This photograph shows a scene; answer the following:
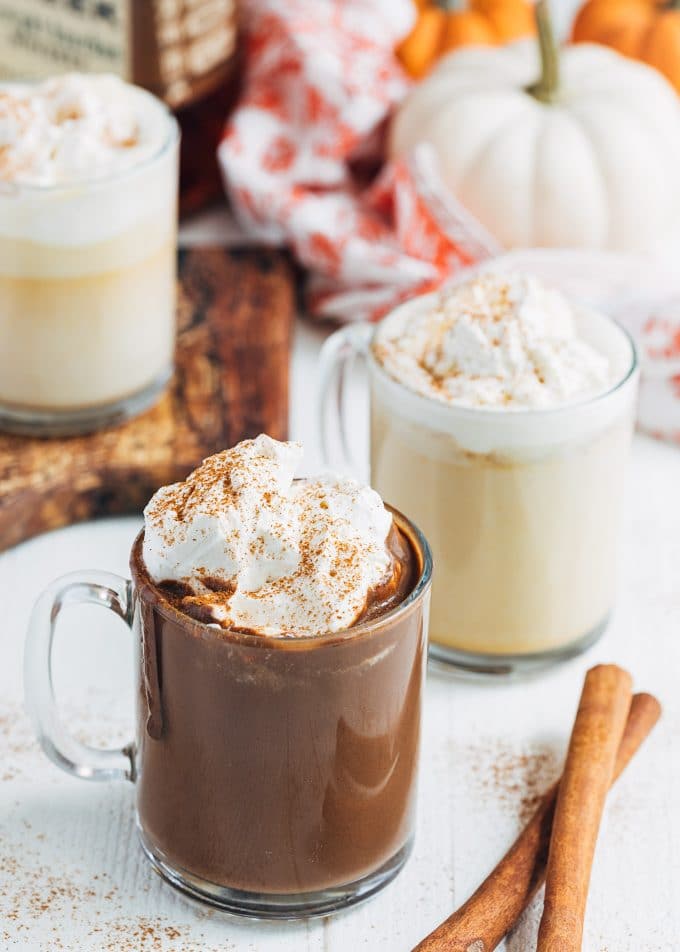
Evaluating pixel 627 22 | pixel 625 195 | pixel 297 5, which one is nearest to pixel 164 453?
pixel 625 195

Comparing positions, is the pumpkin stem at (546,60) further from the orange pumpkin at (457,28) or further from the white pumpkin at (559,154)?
the orange pumpkin at (457,28)

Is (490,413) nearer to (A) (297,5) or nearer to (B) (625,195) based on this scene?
(B) (625,195)

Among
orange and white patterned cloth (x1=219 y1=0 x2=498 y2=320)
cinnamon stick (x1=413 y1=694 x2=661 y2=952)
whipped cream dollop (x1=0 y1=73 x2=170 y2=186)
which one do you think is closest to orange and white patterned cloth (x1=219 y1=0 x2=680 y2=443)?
orange and white patterned cloth (x1=219 y1=0 x2=498 y2=320)

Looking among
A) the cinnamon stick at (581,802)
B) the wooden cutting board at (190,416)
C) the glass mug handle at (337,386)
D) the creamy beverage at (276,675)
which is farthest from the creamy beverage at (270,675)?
the wooden cutting board at (190,416)

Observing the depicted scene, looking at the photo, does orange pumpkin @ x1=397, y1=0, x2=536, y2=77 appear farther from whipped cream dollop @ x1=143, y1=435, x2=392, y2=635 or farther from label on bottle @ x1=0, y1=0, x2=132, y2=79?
whipped cream dollop @ x1=143, y1=435, x2=392, y2=635

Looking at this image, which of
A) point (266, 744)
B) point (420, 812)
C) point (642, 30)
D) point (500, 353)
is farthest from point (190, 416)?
point (642, 30)
